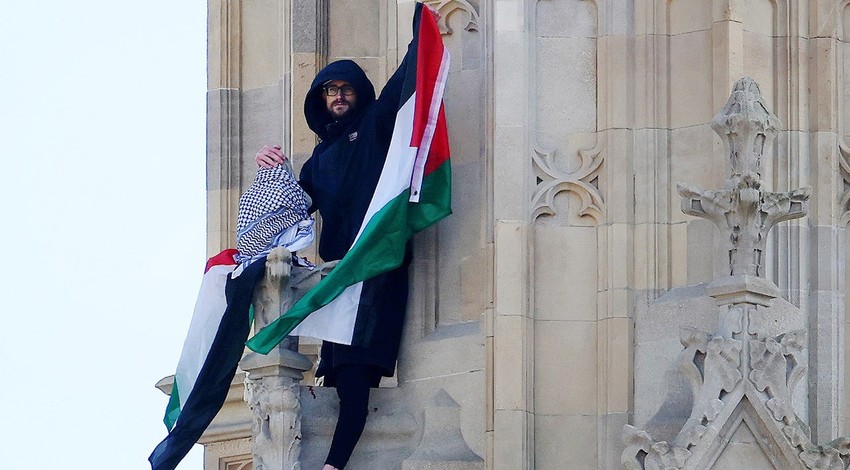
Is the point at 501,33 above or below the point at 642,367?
above

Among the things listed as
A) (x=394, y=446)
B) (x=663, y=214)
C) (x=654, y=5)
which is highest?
(x=654, y=5)

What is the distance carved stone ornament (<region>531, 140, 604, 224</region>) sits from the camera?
62.3ft

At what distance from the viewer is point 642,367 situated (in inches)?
732

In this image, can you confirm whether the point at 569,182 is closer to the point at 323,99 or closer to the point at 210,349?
the point at 323,99

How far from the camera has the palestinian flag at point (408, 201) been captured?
19.5 metres

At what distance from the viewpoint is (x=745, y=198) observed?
59.5 ft

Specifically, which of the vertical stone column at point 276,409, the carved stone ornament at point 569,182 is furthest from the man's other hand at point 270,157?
the carved stone ornament at point 569,182

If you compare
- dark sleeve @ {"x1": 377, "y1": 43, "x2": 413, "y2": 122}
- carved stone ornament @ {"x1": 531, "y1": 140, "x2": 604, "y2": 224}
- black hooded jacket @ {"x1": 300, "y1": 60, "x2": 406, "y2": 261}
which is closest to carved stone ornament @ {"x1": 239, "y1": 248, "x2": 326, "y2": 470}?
black hooded jacket @ {"x1": 300, "y1": 60, "x2": 406, "y2": 261}

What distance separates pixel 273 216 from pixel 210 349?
0.89 metres

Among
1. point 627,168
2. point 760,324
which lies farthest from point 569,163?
point 760,324

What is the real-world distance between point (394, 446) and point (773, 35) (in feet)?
10.7

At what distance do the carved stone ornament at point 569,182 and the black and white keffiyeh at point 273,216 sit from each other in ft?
Answer: 5.52

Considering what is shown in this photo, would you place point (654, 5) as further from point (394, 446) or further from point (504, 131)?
point (394, 446)

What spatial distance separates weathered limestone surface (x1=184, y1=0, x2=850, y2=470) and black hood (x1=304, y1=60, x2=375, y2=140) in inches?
28.5
